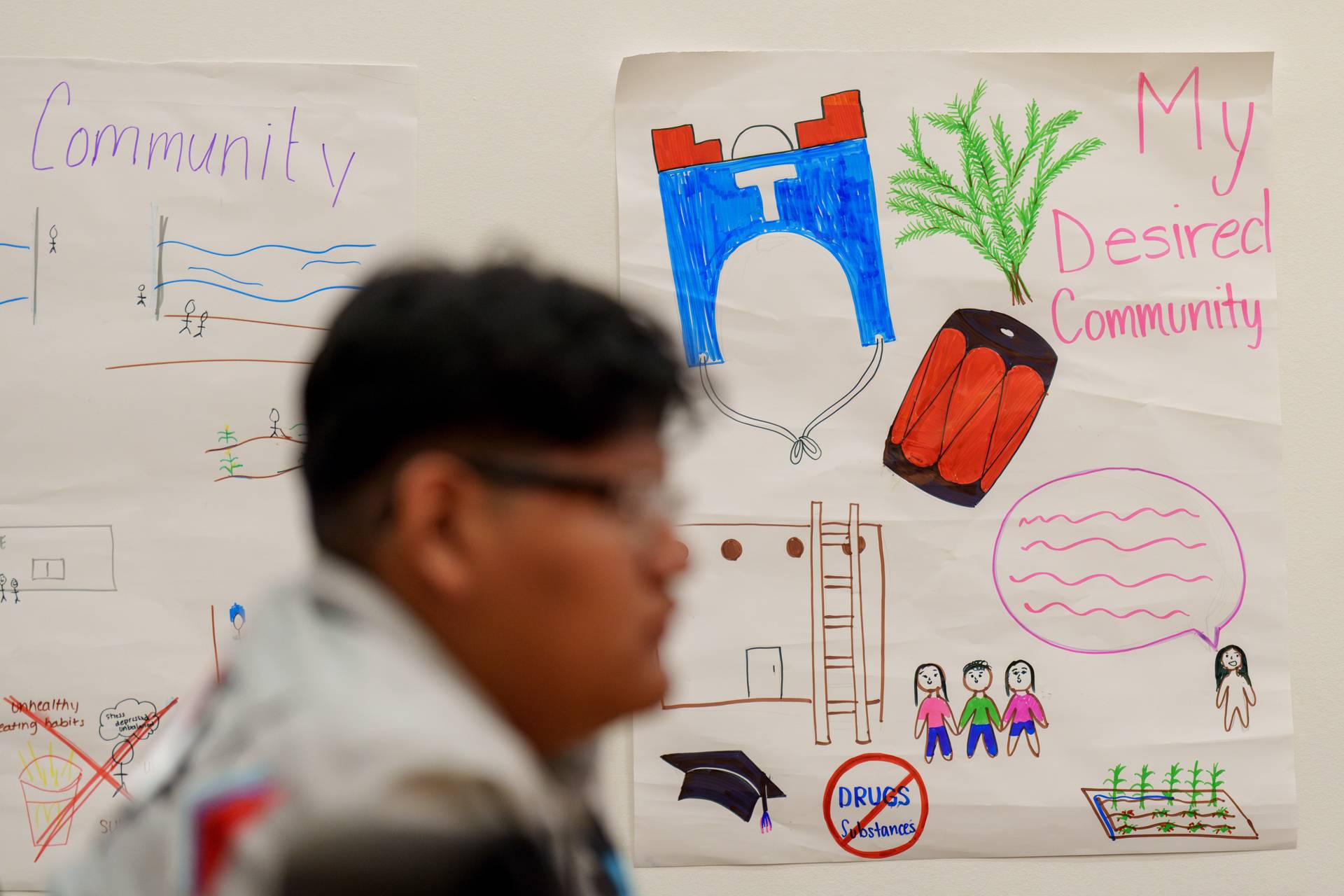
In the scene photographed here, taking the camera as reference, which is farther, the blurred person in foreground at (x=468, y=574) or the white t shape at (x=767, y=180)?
the white t shape at (x=767, y=180)

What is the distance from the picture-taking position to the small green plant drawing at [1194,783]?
1.33 metres

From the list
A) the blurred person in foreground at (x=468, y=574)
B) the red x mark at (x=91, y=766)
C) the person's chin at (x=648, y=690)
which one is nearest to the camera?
the blurred person in foreground at (x=468, y=574)

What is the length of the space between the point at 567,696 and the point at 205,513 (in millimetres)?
980

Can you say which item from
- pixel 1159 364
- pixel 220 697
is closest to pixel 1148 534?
pixel 1159 364

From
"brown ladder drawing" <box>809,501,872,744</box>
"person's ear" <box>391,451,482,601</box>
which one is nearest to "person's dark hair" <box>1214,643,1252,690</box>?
"brown ladder drawing" <box>809,501,872,744</box>

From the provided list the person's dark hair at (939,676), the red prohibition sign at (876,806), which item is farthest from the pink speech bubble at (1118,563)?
the red prohibition sign at (876,806)

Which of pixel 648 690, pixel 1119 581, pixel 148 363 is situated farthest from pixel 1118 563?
pixel 148 363

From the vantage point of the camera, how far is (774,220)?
136 cm

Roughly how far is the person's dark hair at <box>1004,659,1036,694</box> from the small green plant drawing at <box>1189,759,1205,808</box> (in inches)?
8.3

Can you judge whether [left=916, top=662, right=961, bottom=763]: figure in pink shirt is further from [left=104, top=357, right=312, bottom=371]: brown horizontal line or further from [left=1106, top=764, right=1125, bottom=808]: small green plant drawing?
[left=104, top=357, right=312, bottom=371]: brown horizontal line

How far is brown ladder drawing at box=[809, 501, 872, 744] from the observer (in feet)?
4.34

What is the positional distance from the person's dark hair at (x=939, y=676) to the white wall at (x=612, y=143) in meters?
0.20

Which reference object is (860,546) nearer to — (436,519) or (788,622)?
(788,622)

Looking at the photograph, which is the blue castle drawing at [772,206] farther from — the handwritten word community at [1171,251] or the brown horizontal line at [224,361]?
the brown horizontal line at [224,361]
